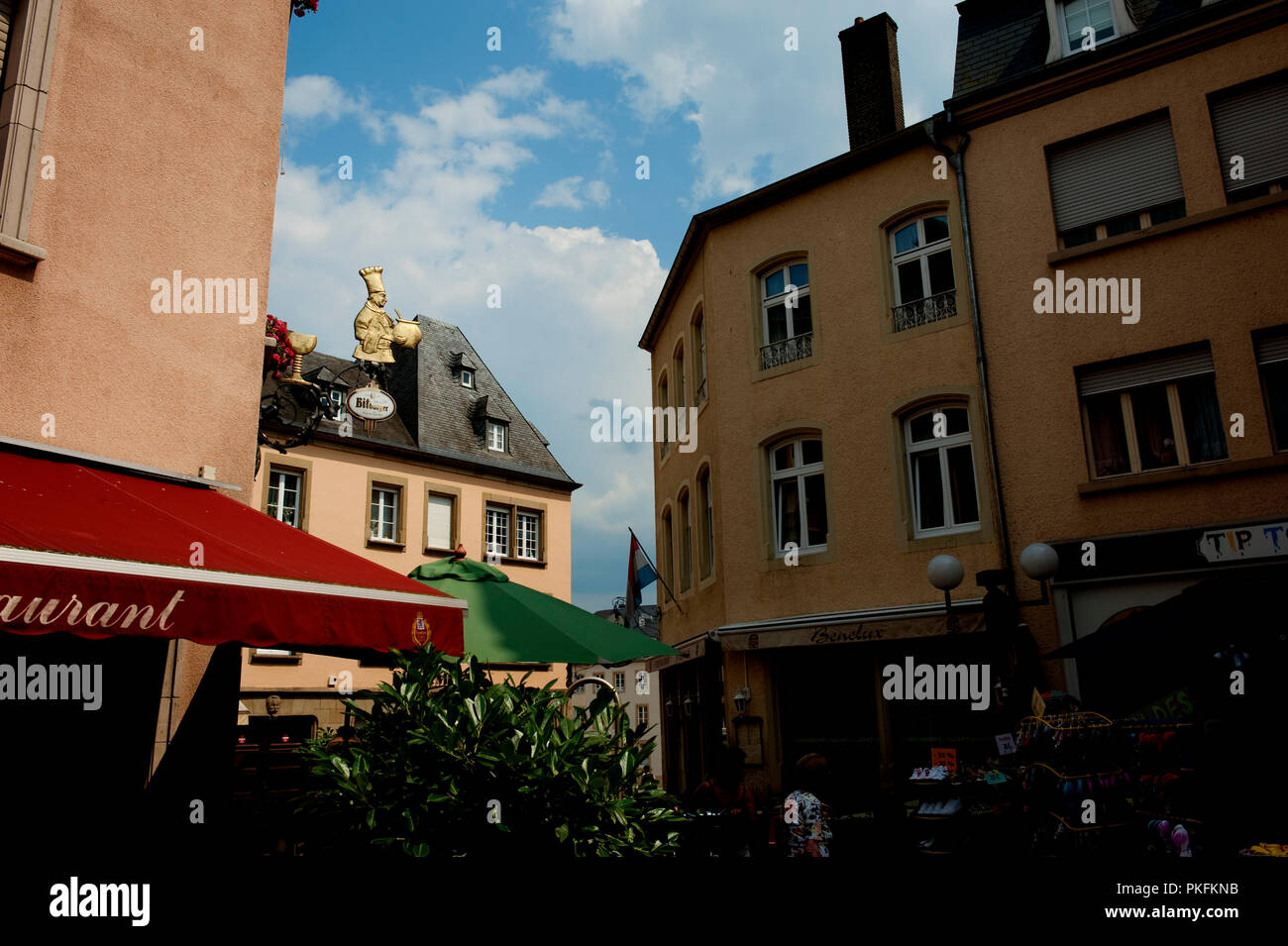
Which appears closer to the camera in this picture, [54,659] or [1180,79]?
[54,659]

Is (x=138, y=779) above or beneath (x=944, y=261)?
beneath

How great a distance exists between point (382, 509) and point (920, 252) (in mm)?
17703

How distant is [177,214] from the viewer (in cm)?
712

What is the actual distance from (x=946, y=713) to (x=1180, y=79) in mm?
8801

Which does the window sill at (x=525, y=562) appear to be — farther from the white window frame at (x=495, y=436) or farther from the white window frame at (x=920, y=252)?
the white window frame at (x=920, y=252)

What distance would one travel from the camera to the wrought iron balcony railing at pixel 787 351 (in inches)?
574

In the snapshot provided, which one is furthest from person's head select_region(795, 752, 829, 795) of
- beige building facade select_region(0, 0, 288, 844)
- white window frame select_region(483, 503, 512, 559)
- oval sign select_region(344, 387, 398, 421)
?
white window frame select_region(483, 503, 512, 559)

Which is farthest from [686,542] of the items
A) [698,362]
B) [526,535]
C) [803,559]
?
[526,535]

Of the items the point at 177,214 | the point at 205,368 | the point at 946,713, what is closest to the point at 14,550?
the point at 205,368

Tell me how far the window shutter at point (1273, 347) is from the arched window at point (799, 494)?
5.75 m

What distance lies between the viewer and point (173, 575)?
14.0ft

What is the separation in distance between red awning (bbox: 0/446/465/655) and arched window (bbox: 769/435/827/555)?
9239mm

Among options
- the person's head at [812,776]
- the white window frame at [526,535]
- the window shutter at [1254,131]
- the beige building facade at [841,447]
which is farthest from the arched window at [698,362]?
the white window frame at [526,535]
